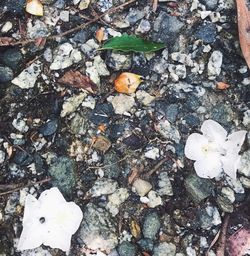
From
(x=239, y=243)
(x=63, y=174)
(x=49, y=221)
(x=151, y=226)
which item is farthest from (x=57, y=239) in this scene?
(x=239, y=243)

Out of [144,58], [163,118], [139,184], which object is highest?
[144,58]

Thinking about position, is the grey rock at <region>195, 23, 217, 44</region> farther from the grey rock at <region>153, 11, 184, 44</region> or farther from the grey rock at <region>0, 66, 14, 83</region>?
the grey rock at <region>0, 66, 14, 83</region>

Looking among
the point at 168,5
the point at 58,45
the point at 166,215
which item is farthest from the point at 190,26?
the point at 166,215

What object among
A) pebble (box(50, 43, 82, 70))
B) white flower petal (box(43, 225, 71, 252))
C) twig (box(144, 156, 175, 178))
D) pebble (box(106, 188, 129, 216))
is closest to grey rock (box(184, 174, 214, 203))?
twig (box(144, 156, 175, 178))

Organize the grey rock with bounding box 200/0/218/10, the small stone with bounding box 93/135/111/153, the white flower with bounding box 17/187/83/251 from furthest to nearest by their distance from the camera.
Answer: the grey rock with bounding box 200/0/218/10, the small stone with bounding box 93/135/111/153, the white flower with bounding box 17/187/83/251

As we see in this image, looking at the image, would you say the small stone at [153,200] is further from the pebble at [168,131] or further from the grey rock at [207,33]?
the grey rock at [207,33]

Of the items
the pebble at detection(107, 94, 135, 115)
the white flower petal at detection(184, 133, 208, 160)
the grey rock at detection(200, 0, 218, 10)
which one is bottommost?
the white flower petal at detection(184, 133, 208, 160)

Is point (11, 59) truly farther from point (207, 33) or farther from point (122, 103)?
point (207, 33)

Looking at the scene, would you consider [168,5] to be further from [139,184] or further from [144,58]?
[139,184]
